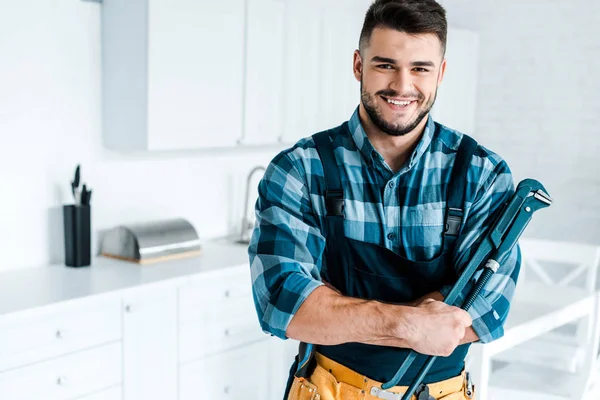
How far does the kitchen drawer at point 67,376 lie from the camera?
104 inches

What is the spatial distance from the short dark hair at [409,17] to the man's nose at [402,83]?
0.29ft

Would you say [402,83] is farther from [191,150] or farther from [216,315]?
[191,150]

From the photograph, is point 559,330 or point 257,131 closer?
point 257,131

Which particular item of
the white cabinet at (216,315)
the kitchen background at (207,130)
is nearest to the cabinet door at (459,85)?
the kitchen background at (207,130)

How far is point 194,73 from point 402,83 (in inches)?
74.3

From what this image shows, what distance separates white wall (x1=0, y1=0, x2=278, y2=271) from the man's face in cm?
187

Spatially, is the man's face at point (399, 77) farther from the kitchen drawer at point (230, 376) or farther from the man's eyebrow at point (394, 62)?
the kitchen drawer at point (230, 376)

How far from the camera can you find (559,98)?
16.1 feet

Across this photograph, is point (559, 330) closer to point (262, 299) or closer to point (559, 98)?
point (559, 98)

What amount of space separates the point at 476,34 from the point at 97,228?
2.95m

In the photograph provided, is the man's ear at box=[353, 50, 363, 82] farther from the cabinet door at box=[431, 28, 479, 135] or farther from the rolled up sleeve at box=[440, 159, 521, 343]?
the cabinet door at box=[431, 28, 479, 135]

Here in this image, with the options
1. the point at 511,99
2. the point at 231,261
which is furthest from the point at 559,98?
the point at 231,261

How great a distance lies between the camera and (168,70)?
10.8 feet

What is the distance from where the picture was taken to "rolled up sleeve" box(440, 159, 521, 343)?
5.61ft
